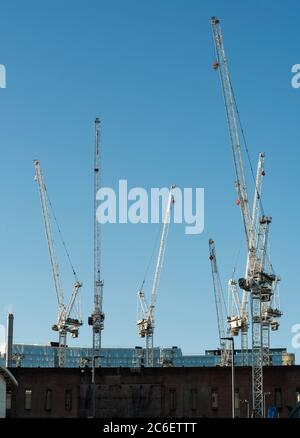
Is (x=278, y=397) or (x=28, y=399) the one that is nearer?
(x=278, y=397)

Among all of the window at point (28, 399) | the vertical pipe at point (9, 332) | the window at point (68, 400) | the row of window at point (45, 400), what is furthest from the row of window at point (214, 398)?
the vertical pipe at point (9, 332)

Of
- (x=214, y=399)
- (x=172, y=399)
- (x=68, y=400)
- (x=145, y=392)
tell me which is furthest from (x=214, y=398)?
(x=68, y=400)

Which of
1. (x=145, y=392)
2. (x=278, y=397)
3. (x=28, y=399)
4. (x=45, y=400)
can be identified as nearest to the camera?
(x=278, y=397)

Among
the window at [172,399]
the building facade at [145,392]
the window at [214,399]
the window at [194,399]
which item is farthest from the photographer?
the window at [172,399]

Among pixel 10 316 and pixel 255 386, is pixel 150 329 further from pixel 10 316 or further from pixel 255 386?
pixel 255 386

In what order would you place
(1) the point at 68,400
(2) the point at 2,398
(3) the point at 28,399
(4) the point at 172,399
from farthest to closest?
(1) the point at 68,400
(3) the point at 28,399
(4) the point at 172,399
(2) the point at 2,398

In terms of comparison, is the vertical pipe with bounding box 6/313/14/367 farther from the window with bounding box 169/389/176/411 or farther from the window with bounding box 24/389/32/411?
the window with bounding box 169/389/176/411

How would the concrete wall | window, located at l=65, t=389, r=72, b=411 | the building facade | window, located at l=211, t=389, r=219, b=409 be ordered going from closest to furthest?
the concrete wall < window, located at l=211, t=389, r=219, b=409 < the building facade < window, located at l=65, t=389, r=72, b=411

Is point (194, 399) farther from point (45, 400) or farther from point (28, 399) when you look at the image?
point (28, 399)

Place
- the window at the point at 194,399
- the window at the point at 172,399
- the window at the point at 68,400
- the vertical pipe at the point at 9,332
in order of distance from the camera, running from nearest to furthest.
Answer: the window at the point at 194,399, the window at the point at 172,399, the window at the point at 68,400, the vertical pipe at the point at 9,332

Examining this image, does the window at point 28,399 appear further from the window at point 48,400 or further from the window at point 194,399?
the window at point 194,399

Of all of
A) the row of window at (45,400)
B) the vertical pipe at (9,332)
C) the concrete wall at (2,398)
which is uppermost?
the vertical pipe at (9,332)

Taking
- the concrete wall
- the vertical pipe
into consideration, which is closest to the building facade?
the vertical pipe
